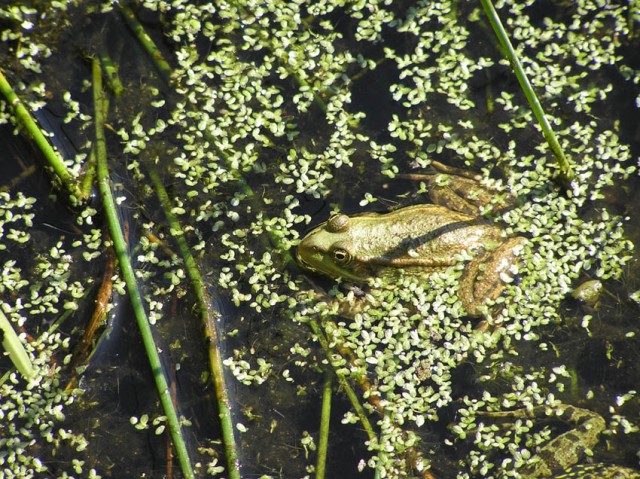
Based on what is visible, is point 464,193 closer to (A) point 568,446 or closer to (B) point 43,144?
(A) point 568,446

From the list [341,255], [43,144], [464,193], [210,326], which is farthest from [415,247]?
[43,144]

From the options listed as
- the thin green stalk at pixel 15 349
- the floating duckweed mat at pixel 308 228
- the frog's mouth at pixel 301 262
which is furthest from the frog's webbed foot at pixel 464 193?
the thin green stalk at pixel 15 349

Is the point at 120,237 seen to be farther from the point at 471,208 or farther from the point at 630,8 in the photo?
the point at 630,8

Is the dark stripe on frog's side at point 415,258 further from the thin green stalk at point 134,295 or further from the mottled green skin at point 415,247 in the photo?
the thin green stalk at point 134,295

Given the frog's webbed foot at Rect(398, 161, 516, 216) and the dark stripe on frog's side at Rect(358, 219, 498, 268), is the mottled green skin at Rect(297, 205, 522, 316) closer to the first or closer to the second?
the dark stripe on frog's side at Rect(358, 219, 498, 268)

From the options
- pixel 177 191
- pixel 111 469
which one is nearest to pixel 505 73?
pixel 177 191

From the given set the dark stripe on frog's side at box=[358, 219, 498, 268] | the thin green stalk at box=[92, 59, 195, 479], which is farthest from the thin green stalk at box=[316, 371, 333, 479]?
the dark stripe on frog's side at box=[358, 219, 498, 268]
